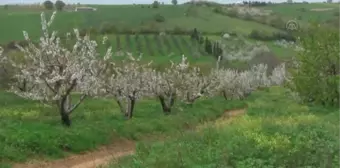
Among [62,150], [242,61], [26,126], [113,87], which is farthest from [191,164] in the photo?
[242,61]

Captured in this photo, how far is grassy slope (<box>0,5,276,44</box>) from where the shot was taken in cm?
11968

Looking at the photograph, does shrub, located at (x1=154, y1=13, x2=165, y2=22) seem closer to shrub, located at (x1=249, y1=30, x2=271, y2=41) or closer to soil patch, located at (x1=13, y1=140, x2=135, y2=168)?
shrub, located at (x1=249, y1=30, x2=271, y2=41)

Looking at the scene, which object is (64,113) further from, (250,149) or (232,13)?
(232,13)

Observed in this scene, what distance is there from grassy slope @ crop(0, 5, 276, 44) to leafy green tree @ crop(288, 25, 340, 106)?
81523mm

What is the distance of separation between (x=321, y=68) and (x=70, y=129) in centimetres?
1851

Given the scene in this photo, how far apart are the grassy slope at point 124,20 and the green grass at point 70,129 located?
3091 inches

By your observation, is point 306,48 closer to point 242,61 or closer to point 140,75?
point 140,75

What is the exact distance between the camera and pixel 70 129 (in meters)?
23.1

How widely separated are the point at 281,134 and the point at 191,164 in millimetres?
5420

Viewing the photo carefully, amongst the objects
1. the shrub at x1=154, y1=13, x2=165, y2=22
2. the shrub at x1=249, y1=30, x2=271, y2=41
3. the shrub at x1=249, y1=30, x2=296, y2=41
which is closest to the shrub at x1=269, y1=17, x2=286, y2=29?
the shrub at x1=249, y1=30, x2=296, y2=41

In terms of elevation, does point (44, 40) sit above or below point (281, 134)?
above

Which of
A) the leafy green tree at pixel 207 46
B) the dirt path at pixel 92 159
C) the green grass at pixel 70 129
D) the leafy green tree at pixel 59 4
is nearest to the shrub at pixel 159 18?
the leafy green tree at pixel 207 46

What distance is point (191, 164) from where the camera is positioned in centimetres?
1423

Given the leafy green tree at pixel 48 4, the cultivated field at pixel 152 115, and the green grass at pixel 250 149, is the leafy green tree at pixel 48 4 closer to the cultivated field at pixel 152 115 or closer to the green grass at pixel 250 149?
the cultivated field at pixel 152 115
